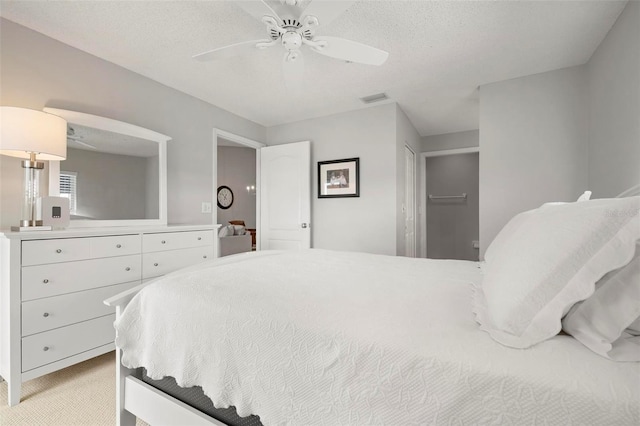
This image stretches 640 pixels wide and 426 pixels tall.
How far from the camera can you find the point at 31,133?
1.76m

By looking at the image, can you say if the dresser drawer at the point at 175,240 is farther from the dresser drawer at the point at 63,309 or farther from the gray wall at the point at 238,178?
the gray wall at the point at 238,178

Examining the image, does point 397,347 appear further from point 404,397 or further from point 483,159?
point 483,159

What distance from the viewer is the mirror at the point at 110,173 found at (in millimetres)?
2213

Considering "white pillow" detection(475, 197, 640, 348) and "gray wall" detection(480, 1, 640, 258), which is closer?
"white pillow" detection(475, 197, 640, 348)

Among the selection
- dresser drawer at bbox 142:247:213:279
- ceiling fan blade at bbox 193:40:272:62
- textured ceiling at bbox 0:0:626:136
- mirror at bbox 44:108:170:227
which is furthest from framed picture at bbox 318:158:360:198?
ceiling fan blade at bbox 193:40:272:62

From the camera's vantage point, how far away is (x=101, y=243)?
2.03m

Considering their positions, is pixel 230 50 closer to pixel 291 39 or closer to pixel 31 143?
pixel 291 39

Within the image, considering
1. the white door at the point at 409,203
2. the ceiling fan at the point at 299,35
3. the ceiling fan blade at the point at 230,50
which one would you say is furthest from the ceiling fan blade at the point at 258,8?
the white door at the point at 409,203

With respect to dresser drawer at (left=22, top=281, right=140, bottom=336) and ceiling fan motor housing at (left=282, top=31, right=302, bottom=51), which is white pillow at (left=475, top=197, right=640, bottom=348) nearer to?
ceiling fan motor housing at (left=282, top=31, right=302, bottom=51)

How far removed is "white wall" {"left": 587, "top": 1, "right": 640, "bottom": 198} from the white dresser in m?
3.59

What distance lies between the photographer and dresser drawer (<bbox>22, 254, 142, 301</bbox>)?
172 cm

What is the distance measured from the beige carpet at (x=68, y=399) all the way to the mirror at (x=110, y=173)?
1.11m

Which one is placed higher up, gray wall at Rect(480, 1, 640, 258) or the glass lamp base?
gray wall at Rect(480, 1, 640, 258)

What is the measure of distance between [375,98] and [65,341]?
356 centimetres
